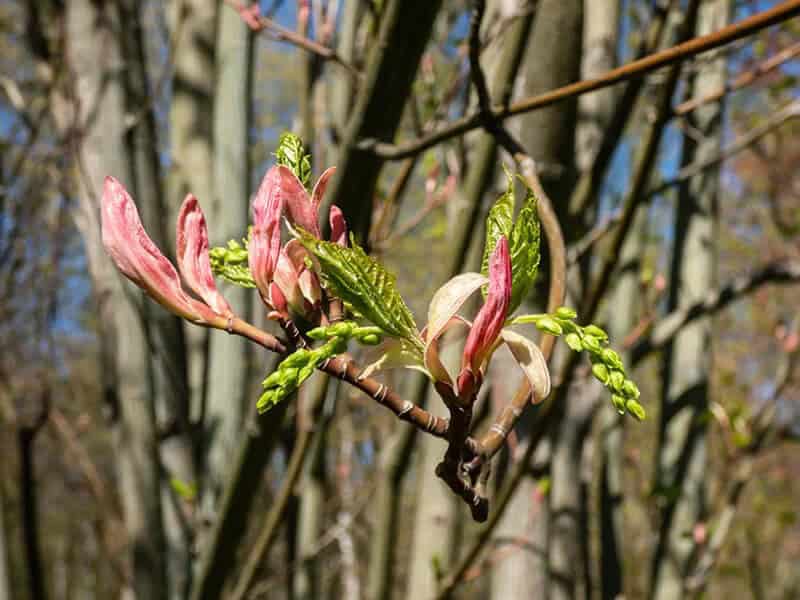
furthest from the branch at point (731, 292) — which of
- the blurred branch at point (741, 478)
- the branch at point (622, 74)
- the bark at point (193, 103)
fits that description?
the branch at point (622, 74)

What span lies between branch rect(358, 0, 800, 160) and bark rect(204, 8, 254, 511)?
71 centimetres

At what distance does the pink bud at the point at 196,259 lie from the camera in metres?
0.51

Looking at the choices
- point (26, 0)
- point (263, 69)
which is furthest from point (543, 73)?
point (263, 69)

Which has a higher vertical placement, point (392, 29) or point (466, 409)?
point (392, 29)

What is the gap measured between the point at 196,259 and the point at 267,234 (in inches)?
2.2

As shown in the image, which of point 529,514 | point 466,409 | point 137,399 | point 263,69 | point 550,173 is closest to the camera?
point 466,409

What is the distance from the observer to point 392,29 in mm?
866

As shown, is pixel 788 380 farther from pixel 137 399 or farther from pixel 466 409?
pixel 466 409

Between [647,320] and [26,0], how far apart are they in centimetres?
155

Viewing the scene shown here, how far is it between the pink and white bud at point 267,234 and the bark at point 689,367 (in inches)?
71.1

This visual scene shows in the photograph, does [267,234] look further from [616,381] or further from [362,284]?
[616,381]

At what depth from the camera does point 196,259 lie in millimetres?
515

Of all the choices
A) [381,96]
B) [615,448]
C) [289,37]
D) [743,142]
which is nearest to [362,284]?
[381,96]

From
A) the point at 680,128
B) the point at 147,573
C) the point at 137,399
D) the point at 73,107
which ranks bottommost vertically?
the point at 147,573
